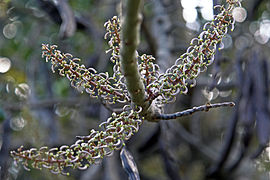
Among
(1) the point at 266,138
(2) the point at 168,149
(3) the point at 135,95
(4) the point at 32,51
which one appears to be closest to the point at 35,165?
(3) the point at 135,95

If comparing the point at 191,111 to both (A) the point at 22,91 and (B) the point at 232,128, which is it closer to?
(B) the point at 232,128

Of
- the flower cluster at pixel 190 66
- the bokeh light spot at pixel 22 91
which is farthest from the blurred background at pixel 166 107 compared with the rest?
the flower cluster at pixel 190 66

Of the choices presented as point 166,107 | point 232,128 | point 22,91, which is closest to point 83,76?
point 166,107

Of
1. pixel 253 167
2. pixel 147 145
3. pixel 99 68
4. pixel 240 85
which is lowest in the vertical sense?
pixel 253 167

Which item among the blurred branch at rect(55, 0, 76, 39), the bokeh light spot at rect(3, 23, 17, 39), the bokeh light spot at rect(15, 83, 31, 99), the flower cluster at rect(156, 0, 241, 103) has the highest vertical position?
the bokeh light spot at rect(3, 23, 17, 39)

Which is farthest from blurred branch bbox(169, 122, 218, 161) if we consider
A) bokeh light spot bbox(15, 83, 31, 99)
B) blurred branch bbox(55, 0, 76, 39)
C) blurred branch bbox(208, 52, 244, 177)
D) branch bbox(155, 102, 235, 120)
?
branch bbox(155, 102, 235, 120)

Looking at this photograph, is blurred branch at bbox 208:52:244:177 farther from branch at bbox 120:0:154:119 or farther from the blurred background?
branch at bbox 120:0:154:119

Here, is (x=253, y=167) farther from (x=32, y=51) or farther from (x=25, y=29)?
(x=25, y=29)
